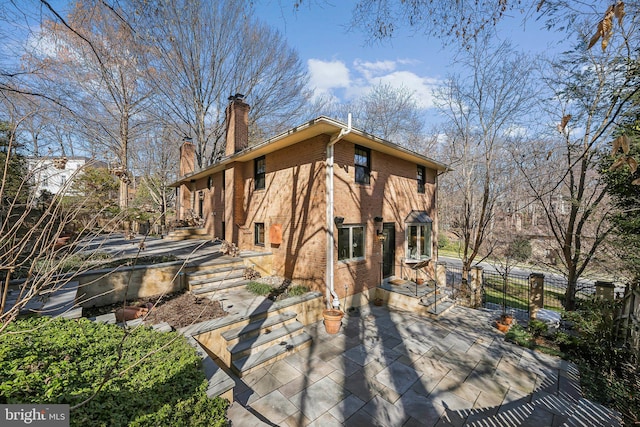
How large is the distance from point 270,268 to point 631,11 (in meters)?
10.2

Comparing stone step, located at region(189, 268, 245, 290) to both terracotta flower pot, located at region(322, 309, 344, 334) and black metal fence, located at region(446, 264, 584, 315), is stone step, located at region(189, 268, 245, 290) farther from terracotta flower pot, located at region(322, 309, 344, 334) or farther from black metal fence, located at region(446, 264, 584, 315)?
black metal fence, located at region(446, 264, 584, 315)

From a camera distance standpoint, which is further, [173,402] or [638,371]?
[638,371]

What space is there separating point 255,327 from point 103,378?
9.98 feet

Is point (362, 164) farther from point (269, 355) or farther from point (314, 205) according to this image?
point (269, 355)

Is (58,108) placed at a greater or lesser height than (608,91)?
lesser

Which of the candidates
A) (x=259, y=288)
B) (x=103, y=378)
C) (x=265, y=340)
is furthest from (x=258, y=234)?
(x=103, y=378)

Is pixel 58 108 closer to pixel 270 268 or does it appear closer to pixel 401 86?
pixel 270 268

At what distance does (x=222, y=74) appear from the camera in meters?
15.2

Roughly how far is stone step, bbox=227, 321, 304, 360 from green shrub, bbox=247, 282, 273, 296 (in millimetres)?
1605

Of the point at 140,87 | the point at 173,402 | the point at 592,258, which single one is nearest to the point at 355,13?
the point at 173,402

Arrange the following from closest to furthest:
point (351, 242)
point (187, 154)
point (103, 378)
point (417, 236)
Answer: point (103, 378) → point (351, 242) → point (417, 236) → point (187, 154)

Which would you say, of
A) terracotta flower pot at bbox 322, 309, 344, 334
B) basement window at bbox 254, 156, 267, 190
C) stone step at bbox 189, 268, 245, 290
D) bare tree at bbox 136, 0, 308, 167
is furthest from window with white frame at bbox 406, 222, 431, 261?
bare tree at bbox 136, 0, 308, 167

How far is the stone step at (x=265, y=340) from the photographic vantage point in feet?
15.6

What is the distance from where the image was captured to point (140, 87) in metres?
15.0
